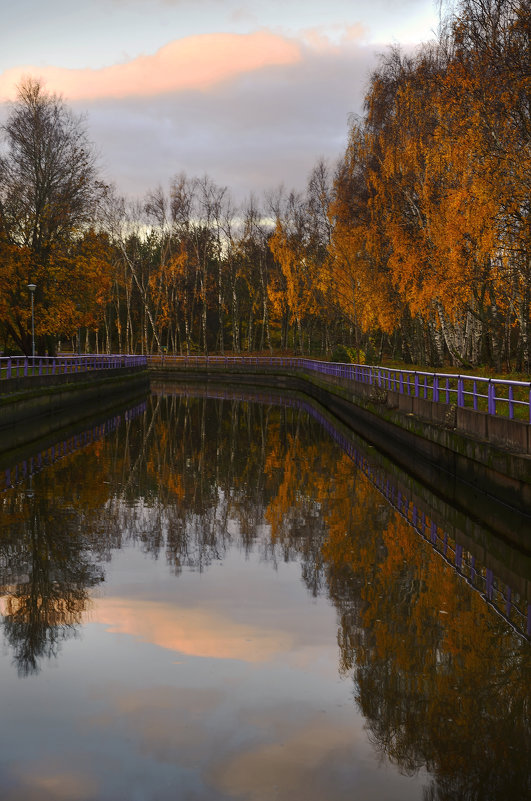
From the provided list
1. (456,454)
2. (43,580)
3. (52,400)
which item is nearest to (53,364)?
(52,400)

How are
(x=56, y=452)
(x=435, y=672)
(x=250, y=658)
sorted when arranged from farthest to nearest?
(x=56, y=452) < (x=250, y=658) < (x=435, y=672)

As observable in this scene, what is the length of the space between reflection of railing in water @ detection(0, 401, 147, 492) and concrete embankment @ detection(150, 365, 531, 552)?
8.06 m

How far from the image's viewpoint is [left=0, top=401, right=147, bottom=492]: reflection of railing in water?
18.0 metres

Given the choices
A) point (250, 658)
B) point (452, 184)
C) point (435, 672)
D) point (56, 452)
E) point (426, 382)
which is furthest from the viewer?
point (452, 184)

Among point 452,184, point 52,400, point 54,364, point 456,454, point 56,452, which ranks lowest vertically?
point 56,452

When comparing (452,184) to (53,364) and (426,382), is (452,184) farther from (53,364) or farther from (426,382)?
(53,364)

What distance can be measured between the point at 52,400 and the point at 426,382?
16661 millimetres

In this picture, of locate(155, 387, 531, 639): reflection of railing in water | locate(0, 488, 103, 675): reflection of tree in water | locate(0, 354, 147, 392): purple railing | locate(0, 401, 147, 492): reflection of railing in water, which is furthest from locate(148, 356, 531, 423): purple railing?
locate(0, 354, 147, 392): purple railing

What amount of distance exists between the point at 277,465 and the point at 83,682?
45.1ft

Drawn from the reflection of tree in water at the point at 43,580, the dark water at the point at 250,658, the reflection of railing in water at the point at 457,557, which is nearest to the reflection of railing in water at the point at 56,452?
the dark water at the point at 250,658

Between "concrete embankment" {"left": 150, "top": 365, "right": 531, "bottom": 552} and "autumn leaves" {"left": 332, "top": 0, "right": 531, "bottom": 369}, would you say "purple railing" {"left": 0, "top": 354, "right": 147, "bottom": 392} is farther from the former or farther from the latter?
"autumn leaves" {"left": 332, "top": 0, "right": 531, "bottom": 369}

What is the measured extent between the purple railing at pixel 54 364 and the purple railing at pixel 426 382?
903 centimetres

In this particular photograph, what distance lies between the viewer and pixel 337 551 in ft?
36.4

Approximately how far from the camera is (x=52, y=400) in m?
34.2
